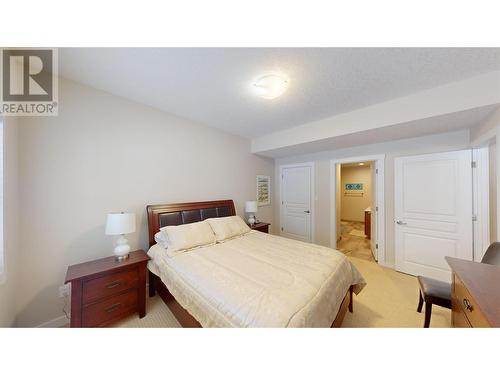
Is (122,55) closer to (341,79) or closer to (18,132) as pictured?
(18,132)

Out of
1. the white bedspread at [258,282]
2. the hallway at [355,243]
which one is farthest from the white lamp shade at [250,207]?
the hallway at [355,243]

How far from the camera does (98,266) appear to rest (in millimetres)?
1658

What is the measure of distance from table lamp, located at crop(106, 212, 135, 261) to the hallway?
3937 mm

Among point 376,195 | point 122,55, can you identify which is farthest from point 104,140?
point 376,195

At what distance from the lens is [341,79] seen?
1702 millimetres

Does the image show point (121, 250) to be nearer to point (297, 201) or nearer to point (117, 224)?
point (117, 224)

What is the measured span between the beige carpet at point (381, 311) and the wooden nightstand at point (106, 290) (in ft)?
0.51

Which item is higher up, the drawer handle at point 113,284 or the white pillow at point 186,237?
the white pillow at point 186,237

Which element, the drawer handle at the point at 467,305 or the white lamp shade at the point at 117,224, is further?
the white lamp shade at the point at 117,224

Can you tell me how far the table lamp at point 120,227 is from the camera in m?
1.72

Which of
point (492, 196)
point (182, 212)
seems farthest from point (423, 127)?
point (182, 212)

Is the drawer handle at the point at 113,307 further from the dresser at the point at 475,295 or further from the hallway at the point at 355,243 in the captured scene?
the hallway at the point at 355,243

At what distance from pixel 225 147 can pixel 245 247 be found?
1959mm

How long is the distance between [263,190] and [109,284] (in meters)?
3.15
